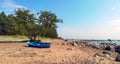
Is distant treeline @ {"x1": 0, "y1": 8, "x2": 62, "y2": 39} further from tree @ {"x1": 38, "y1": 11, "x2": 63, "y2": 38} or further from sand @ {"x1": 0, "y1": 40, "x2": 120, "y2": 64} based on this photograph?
sand @ {"x1": 0, "y1": 40, "x2": 120, "y2": 64}

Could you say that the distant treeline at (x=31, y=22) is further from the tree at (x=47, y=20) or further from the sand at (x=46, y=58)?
the sand at (x=46, y=58)

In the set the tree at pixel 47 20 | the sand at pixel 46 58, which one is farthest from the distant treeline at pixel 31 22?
the sand at pixel 46 58

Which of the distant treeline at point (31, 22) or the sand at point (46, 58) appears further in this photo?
the distant treeline at point (31, 22)

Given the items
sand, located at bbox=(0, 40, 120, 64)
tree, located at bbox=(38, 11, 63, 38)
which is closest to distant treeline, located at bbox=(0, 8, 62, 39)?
tree, located at bbox=(38, 11, 63, 38)

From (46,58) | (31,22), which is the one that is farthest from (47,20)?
(46,58)

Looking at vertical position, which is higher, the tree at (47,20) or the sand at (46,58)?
the tree at (47,20)

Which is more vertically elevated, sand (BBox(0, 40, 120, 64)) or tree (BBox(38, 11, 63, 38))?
tree (BBox(38, 11, 63, 38))

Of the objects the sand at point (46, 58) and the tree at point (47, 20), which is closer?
the sand at point (46, 58)

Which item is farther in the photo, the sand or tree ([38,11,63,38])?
tree ([38,11,63,38])

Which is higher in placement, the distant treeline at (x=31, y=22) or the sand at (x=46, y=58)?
the distant treeline at (x=31, y=22)

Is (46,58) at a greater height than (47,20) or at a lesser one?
lesser

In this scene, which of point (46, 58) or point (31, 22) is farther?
point (31, 22)

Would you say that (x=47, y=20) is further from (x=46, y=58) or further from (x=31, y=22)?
(x=46, y=58)

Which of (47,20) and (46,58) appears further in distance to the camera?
(47,20)
